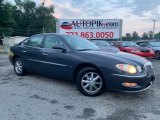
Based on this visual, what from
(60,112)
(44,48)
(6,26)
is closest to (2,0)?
(6,26)

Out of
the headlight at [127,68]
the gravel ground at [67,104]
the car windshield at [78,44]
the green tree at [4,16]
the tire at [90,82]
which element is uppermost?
the green tree at [4,16]

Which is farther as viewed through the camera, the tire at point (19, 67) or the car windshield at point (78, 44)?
the tire at point (19, 67)

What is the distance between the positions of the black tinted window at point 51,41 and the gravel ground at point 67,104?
1.11 m

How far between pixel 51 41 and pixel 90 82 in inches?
74.0

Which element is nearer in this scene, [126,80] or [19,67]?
[126,80]

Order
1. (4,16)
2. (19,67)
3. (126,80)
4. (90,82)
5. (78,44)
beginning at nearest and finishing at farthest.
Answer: (126,80) → (90,82) → (78,44) → (19,67) → (4,16)

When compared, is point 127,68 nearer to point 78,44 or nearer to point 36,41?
point 78,44

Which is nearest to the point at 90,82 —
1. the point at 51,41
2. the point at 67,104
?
the point at 67,104

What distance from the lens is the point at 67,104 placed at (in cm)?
A: 502

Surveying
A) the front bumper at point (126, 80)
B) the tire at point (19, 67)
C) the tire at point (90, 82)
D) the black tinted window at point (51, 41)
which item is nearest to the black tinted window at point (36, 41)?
the black tinted window at point (51, 41)

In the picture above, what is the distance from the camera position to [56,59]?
6184mm

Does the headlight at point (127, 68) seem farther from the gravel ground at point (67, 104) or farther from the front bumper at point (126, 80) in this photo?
the gravel ground at point (67, 104)

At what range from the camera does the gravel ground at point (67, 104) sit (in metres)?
4.38

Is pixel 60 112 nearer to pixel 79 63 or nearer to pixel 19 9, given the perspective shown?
pixel 79 63
